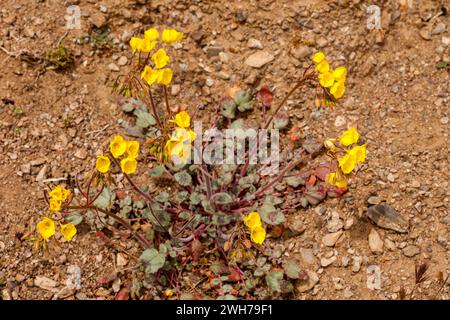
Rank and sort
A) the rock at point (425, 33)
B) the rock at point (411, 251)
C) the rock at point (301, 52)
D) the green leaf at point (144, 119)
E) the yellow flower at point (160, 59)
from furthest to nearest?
the rock at point (425, 33) → the rock at point (301, 52) → the green leaf at point (144, 119) → the rock at point (411, 251) → the yellow flower at point (160, 59)

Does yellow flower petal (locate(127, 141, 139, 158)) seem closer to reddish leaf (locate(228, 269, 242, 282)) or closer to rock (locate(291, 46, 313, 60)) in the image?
reddish leaf (locate(228, 269, 242, 282))

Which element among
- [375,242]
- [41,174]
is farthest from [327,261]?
[41,174]

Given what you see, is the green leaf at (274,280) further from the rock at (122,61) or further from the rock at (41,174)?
the rock at (122,61)

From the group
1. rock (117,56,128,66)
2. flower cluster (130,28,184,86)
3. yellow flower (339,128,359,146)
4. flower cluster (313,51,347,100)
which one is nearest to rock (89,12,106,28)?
rock (117,56,128,66)

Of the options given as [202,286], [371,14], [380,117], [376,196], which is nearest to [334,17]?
[371,14]

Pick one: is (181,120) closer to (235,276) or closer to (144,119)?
(144,119)

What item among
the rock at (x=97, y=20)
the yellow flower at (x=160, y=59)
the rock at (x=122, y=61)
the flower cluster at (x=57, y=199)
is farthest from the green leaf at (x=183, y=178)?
the rock at (x=97, y=20)
